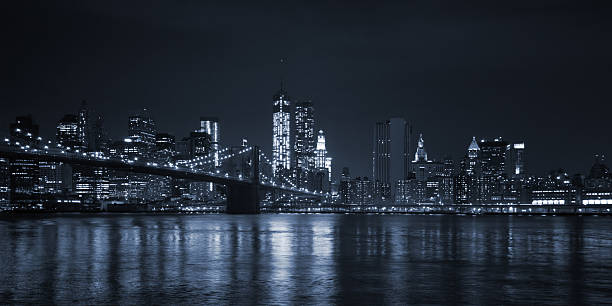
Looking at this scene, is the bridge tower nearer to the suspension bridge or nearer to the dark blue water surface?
the suspension bridge

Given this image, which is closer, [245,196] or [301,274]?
[301,274]

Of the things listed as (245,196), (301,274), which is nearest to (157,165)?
(245,196)

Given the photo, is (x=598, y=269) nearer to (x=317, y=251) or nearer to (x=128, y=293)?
(x=317, y=251)

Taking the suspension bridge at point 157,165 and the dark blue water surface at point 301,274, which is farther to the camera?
the suspension bridge at point 157,165

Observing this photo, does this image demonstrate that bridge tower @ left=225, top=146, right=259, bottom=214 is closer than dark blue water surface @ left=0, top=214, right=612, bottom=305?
No

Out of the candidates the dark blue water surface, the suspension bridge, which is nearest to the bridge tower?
the suspension bridge

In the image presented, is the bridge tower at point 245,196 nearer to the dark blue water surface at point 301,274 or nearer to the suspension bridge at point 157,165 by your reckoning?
the suspension bridge at point 157,165

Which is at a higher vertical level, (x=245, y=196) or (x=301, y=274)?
(x=245, y=196)

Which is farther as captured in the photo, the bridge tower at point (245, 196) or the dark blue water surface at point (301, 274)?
the bridge tower at point (245, 196)

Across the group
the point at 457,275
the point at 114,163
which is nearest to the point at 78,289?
the point at 457,275

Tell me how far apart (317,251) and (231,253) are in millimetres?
4007

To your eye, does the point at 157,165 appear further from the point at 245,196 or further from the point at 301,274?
the point at 301,274

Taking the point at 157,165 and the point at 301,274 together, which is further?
the point at 157,165

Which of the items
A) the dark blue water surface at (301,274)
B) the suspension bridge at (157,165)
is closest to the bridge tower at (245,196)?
the suspension bridge at (157,165)
